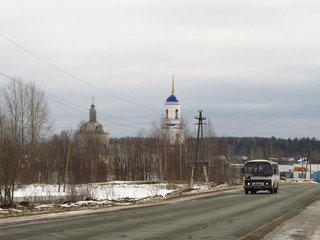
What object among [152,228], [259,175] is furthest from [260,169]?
[152,228]

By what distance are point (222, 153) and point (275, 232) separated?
9324 cm

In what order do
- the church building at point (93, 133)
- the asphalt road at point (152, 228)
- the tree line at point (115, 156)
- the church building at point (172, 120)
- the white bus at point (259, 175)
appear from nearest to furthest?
the asphalt road at point (152, 228)
the white bus at point (259, 175)
the tree line at point (115, 156)
the church building at point (172, 120)
the church building at point (93, 133)

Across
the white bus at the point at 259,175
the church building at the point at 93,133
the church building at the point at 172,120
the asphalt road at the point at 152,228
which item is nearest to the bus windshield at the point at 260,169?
the white bus at the point at 259,175

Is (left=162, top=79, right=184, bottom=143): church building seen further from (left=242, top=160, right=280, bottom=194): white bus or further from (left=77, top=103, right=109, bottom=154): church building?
(left=242, top=160, right=280, bottom=194): white bus

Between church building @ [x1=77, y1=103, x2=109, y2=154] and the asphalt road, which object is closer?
the asphalt road

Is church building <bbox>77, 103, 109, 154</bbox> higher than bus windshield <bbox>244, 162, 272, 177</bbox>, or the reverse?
church building <bbox>77, 103, 109, 154</bbox>

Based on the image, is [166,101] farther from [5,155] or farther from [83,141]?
[5,155]

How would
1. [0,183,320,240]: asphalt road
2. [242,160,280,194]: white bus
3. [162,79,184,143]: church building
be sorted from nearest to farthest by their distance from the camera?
[0,183,320,240]: asphalt road, [242,160,280,194]: white bus, [162,79,184,143]: church building

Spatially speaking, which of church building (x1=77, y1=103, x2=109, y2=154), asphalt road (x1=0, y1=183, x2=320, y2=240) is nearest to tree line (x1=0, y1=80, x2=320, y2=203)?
church building (x1=77, y1=103, x2=109, y2=154)

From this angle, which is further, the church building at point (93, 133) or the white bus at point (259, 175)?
the church building at point (93, 133)

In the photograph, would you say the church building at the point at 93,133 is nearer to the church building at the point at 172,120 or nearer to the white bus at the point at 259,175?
the church building at the point at 172,120

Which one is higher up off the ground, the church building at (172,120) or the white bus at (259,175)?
the church building at (172,120)

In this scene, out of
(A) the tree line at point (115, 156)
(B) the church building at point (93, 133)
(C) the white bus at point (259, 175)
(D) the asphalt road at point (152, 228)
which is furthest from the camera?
(B) the church building at point (93, 133)

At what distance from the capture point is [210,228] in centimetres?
1717
